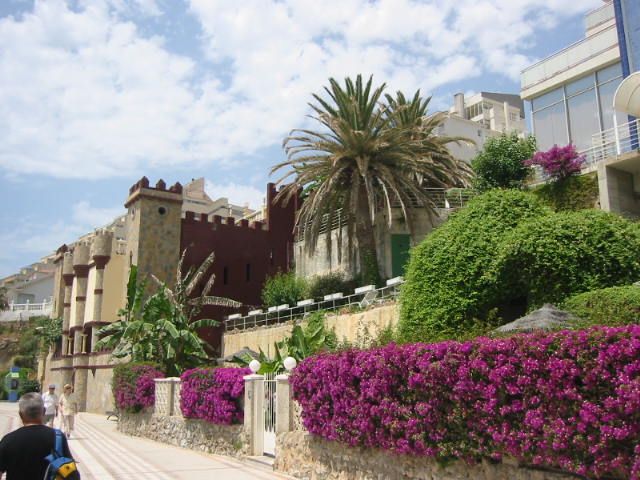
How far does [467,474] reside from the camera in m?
7.67

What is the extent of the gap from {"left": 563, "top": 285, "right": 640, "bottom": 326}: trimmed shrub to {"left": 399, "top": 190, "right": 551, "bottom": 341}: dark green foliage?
255cm

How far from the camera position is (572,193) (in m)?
19.3

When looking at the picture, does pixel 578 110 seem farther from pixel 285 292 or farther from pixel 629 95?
pixel 285 292

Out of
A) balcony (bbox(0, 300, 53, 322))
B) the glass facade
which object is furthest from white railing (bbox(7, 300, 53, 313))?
the glass facade

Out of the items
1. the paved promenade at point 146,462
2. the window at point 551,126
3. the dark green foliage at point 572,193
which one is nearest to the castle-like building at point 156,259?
the window at point 551,126

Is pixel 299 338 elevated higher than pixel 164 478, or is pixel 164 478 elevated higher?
pixel 299 338

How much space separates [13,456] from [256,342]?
2253cm

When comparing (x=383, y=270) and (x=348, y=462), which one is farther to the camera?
(x=383, y=270)

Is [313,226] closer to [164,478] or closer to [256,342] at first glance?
[256,342]

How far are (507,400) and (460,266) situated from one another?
809 centimetres

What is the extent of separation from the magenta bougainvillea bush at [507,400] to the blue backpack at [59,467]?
4480mm

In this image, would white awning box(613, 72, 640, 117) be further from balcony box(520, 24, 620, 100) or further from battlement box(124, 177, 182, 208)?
battlement box(124, 177, 182, 208)

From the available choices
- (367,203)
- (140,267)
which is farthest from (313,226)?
(140,267)

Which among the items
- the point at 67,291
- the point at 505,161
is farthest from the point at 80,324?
the point at 505,161
